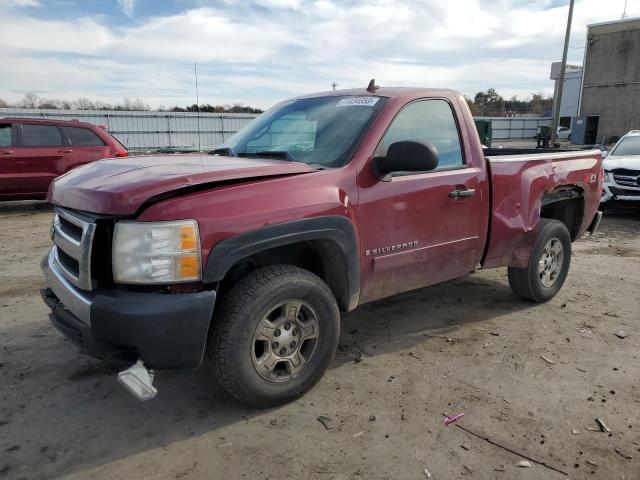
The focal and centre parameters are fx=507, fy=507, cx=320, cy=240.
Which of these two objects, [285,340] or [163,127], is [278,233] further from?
[163,127]

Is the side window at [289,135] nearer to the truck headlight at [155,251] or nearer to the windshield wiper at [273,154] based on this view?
the windshield wiper at [273,154]

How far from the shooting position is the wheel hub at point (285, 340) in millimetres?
2881

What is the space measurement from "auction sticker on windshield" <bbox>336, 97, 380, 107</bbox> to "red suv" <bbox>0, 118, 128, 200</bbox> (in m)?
7.80

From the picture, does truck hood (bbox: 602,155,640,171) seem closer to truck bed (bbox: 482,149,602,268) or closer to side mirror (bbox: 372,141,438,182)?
truck bed (bbox: 482,149,602,268)

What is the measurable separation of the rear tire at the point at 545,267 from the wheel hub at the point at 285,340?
243 cm

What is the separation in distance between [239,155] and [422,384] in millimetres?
2059

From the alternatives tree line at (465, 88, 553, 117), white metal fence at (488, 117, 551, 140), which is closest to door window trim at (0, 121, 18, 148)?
white metal fence at (488, 117, 551, 140)

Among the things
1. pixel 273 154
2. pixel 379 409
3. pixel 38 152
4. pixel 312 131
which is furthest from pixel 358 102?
pixel 38 152

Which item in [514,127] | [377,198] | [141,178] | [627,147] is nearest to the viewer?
[141,178]

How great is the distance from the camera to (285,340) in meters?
2.97

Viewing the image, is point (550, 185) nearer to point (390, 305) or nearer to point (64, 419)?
point (390, 305)

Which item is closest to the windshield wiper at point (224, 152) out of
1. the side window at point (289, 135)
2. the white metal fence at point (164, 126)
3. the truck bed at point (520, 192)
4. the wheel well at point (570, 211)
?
the side window at point (289, 135)

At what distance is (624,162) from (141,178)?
9583 mm

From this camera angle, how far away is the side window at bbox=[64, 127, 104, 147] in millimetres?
10016
